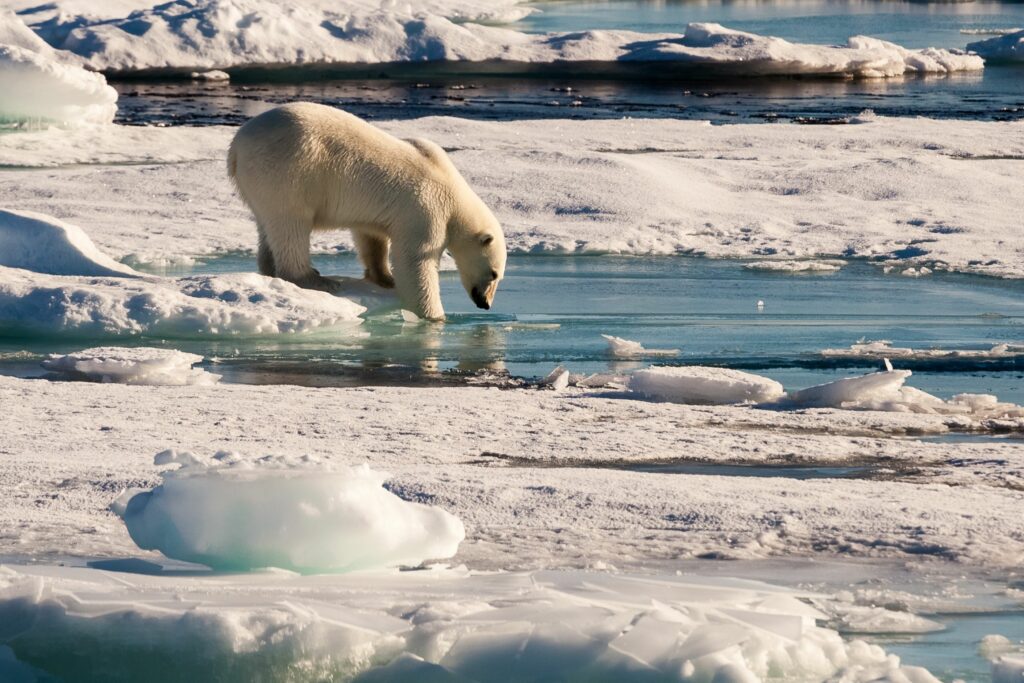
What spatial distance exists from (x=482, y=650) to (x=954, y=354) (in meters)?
4.15

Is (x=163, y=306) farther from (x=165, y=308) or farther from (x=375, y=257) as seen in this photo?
(x=375, y=257)

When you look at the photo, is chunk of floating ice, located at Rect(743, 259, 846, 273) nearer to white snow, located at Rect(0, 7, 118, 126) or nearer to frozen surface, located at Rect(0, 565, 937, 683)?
frozen surface, located at Rect(0, 565, 937, 683)

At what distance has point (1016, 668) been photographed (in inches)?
109

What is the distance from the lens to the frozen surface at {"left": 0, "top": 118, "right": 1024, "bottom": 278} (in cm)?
912

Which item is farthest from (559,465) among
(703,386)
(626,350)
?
(626,350)

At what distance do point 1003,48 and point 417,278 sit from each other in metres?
23.0

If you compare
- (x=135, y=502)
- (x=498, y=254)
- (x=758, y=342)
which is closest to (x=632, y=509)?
(x=135, y=502)

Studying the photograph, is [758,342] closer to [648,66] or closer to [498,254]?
[498,254]

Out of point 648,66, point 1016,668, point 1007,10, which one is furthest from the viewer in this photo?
point 1007,10

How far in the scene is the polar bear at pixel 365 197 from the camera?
7.02 meters

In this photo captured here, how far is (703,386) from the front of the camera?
573 centimetres

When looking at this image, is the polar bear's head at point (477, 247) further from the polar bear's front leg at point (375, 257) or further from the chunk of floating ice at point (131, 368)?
the chunk of floating ice at point (131, 368)

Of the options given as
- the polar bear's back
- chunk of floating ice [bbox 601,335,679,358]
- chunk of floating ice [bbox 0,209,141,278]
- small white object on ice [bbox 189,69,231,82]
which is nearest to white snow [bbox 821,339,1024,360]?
chunk of floating ice [bbox 601,335,679,358]

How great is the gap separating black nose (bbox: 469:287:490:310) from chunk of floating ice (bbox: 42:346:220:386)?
5.32ft
